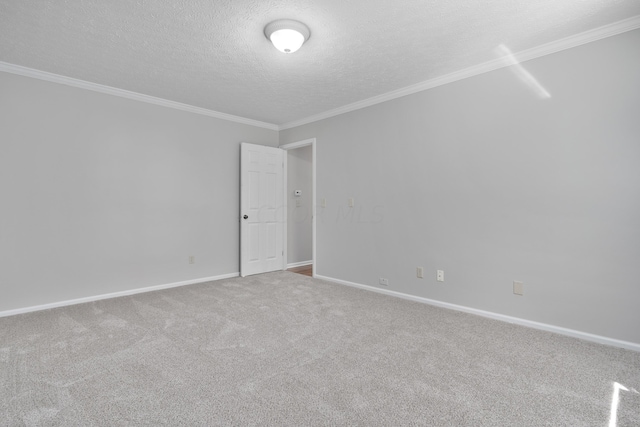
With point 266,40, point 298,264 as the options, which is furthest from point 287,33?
point 298,264

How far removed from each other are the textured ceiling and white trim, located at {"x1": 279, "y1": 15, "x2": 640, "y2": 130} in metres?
0.07

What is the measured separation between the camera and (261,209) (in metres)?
5.14

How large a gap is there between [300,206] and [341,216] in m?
1.48

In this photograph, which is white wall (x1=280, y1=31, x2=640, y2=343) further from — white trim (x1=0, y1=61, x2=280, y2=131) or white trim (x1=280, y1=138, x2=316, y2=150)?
white trim (x1=0, y1=61, x2=280, y2=131)

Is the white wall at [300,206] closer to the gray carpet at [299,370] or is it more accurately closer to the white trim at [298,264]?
the white trim at [298,264]

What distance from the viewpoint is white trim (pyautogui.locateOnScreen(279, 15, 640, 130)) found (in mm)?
2434

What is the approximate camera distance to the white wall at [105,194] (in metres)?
3.22

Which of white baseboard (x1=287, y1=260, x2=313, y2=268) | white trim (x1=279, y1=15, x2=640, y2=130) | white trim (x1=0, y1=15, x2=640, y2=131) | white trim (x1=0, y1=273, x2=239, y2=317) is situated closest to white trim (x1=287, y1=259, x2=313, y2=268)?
white baseboard (x1=287, y1=260, x2=313, y2=268)

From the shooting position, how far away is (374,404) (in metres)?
1.75

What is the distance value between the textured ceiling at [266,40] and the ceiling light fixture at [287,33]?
5 centimetres

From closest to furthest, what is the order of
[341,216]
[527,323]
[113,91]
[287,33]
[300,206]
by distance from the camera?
[287,33], [527,323], [113,91], [341,216], [300,206]

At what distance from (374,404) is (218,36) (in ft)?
9.53

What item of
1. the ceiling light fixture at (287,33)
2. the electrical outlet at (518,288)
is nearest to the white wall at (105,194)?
the ceiling light fixture at (287,33)

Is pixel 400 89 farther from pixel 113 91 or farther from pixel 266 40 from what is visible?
pixel 113 91
